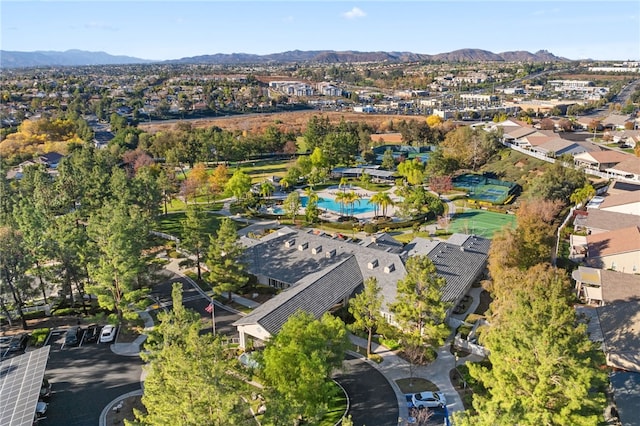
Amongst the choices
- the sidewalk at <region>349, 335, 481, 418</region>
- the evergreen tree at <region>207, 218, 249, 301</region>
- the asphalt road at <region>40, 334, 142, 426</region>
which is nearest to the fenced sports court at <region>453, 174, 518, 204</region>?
the sidewalk at <region>349, 335, 481, 418</region>

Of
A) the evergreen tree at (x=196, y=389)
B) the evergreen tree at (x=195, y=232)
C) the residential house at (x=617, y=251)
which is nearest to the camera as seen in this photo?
the evergreen tree at (x=196, y=389)

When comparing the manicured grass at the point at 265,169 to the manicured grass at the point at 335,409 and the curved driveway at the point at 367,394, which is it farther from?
the manicured grass at the point at 335,409

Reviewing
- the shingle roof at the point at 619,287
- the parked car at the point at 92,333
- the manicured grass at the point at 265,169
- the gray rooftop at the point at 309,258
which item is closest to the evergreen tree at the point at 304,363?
the gray rooftop at the point at 309,258

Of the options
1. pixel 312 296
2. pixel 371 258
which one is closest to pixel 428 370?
pixel 312 296

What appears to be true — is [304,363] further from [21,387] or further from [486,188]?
[486,188]

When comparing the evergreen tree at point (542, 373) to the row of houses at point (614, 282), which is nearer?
the evergreen tree at point (542, 373)

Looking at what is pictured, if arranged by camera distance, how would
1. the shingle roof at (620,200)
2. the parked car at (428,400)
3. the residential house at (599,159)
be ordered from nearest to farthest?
the parked car at (428,400), the shingle roof at (620,200), the residential house at (599,159)

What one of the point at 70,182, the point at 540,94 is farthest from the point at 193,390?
the point at 540,94

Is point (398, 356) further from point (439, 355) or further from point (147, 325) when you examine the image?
point (147, 325)
